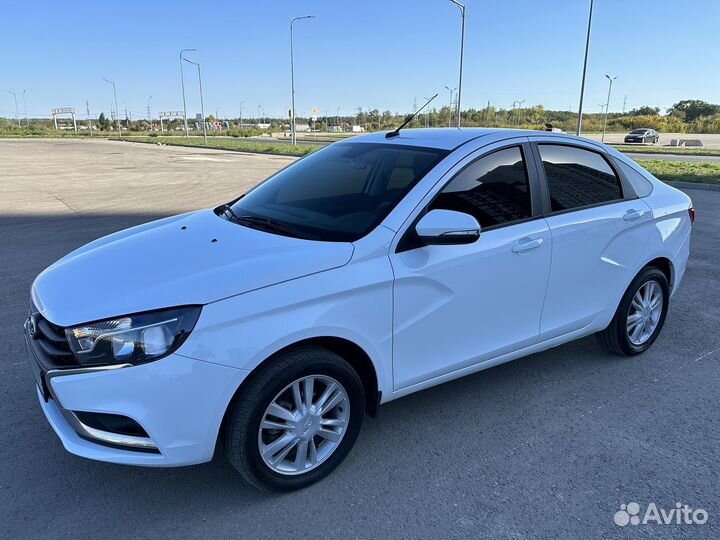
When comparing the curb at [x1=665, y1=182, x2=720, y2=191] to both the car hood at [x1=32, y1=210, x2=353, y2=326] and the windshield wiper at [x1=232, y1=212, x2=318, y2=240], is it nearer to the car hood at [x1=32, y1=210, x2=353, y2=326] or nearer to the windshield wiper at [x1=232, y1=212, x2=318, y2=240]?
the windshield wiper at [x1=232, y1=212, x2=318, y2=240]

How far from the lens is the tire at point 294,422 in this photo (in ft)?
8.03

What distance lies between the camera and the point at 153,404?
2.26 m

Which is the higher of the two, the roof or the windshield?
the roof

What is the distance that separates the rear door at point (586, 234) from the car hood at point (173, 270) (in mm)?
1537

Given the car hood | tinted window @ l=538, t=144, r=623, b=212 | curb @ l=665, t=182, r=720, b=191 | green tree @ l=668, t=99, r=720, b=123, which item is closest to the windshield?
the car hood

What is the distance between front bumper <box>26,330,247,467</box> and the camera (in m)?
2.25

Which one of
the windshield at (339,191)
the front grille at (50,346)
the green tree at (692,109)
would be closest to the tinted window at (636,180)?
the windshield at (339,191)

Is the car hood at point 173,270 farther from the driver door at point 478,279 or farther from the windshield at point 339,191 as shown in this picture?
the driver door at point 478,279

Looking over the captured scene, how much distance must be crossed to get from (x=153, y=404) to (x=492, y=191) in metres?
2.18

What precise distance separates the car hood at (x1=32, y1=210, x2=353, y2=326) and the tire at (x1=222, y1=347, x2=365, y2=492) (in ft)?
1.33

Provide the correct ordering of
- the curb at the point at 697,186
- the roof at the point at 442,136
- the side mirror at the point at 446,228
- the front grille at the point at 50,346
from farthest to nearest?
the curb at the point at 697,186 → the roof at the point at 442,136 → the side mirror at the point at 446,228 → the front grille at the point at 50,346

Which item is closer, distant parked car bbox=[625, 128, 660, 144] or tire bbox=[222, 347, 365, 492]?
tire bbox=[222, 347, 365, 492]

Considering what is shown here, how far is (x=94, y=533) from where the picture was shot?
2441mm

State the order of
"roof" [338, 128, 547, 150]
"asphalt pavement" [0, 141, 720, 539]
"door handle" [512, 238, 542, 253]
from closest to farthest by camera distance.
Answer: "asphalt pavement" [0, 141, 720, 539]
"door handle" [512, 238, 542, 253]
"roof" [338, 128, 547, 150]
